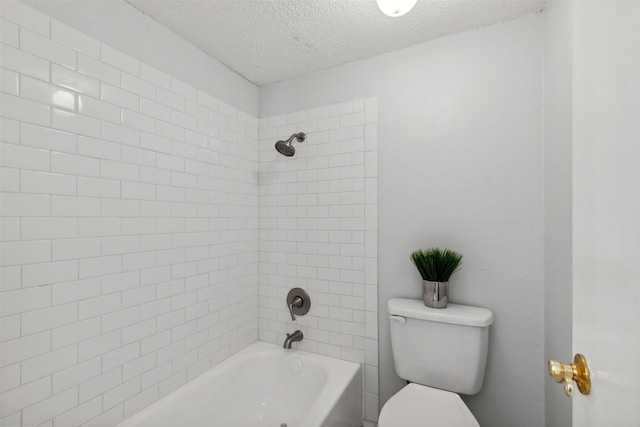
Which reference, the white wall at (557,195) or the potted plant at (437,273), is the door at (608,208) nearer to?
the white wall at (557,195)

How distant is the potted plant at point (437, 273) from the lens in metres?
1.40

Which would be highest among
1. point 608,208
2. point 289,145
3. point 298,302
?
point 289,145

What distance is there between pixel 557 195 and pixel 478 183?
14.0 inches

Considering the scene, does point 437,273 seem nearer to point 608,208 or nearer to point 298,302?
point 298,302

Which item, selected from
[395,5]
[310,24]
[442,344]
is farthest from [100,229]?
[442,344]

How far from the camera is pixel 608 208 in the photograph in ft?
1.44

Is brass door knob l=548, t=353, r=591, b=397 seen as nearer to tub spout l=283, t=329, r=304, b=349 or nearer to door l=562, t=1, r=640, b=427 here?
door l=562, t=1, r=640, b=427

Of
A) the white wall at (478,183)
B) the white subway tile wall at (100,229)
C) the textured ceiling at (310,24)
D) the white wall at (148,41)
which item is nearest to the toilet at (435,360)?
the white wall at (478,183)

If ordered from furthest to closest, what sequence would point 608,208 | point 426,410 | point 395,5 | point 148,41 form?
point 148,41 → point 426,410 → point 395,5 → point 608,208

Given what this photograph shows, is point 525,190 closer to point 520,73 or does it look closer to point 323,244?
point 520,73

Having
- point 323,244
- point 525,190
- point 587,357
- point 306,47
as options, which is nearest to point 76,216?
point 323,244

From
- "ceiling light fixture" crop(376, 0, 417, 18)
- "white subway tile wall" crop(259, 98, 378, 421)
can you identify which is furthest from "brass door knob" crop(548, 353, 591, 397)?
"ceiling light fixture" crop(376, 0, 417, 18)

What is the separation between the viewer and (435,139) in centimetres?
154

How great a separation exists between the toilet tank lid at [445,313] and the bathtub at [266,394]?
1.62 ft
